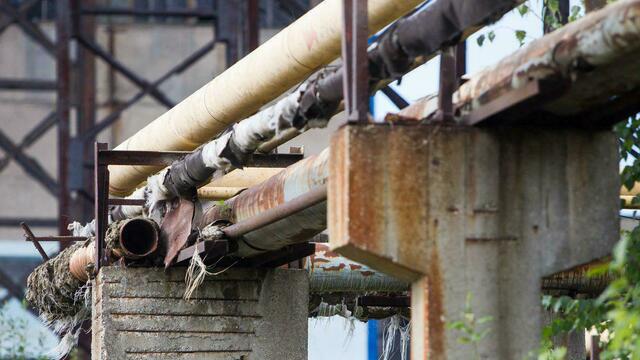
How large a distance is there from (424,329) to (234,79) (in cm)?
298

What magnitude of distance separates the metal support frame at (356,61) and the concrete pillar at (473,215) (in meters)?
0.09

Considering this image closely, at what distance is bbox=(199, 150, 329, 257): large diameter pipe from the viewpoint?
7523 mm

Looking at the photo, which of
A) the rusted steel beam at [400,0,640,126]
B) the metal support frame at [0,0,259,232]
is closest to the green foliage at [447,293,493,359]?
the rusted steel beam at [400,0,640,126]

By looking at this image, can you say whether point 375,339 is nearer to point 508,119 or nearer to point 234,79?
point 234,79

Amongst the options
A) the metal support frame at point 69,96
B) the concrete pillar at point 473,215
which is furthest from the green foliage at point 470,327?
the metal support frame at point 69,96

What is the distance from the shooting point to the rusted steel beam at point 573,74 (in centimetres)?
546

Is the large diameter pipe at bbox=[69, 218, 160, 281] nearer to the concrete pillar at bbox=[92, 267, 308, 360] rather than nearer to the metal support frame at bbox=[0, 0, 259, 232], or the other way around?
the concrete pillar at bbox=[92, 267, 308, 360]

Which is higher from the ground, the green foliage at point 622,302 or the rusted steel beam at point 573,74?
the rusted steel beam at point 573,74

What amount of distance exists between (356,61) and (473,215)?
0.74 metres

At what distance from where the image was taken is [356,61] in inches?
248

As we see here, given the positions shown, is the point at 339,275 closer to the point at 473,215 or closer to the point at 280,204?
the point at 280,204

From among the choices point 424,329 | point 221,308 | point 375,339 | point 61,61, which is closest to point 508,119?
point 424,329

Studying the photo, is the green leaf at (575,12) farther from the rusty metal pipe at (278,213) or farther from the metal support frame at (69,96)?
the metal support frame at (69,96)

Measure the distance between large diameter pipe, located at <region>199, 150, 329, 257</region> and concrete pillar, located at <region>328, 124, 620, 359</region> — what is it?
0.75 m
